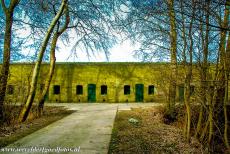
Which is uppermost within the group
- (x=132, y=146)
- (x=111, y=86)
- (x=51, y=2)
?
(x=51, y=2)

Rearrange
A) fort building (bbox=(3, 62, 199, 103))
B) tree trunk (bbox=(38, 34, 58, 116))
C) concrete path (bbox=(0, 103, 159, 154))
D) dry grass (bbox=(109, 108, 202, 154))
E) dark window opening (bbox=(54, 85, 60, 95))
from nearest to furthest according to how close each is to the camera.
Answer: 1. concrete path (bbox=(0, 103, 159, 154))
2. dry grass (bbox=(109, 108, 202, 154))
3. tree trunk (bbox=(38, 34, 58, 116))
4. fort building (bbox=(3, 62, 199, 103))
5. dark window opening (bbox=(54, 85, 60, 95))

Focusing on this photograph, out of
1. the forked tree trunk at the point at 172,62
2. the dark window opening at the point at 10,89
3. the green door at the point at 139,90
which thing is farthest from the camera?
the green door at the point at 139,90

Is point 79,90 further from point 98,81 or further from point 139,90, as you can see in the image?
point 139,90

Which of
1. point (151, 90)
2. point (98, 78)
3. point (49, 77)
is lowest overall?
point (151, 90)

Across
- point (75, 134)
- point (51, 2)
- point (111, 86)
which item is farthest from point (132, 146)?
point (111, 86)

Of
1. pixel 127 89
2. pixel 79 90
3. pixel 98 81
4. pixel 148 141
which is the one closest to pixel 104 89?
pixel 98 81

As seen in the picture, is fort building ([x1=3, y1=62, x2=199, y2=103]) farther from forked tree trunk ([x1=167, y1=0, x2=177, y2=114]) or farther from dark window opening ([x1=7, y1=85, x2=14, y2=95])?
dark window opening ([x1=7, y1=85, x2=14, y2=95])

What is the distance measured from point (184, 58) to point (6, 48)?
8.40 m

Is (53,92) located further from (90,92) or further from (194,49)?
(194,49)

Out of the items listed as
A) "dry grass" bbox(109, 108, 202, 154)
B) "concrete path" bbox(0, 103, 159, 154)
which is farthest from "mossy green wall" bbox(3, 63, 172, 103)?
"dry grass" bbox(109, 108, 202, 154)

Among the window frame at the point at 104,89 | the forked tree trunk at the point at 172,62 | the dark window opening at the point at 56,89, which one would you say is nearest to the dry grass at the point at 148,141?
the forked tree trunk at the point at 172,62

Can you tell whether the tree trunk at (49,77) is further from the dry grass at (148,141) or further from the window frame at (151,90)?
the window frame at (151,90)

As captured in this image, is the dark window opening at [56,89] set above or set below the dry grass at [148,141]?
above

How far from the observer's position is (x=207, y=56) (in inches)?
403
